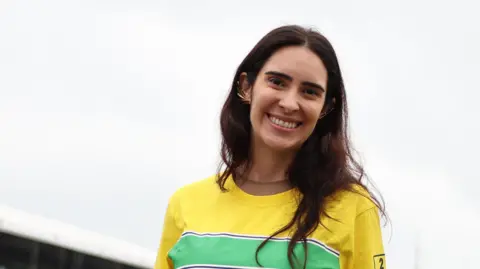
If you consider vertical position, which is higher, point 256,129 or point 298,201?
point 256,129

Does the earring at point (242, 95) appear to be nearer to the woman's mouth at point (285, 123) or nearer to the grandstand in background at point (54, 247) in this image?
the woman's mouth at point (285, 123)

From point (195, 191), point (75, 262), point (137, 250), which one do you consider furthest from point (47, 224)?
point (195, 191)

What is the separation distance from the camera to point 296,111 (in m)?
2.50

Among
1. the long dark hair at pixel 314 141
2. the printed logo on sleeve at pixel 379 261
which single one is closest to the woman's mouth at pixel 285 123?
the long dark hair at pixel 314 141

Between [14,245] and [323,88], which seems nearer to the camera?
[323,88]

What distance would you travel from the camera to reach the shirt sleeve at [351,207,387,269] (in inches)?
99.1

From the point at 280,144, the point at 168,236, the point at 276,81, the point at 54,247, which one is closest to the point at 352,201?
the point at 280,144

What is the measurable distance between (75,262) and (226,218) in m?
5.18

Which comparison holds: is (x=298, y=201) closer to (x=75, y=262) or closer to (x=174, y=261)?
(x=174, y=261)

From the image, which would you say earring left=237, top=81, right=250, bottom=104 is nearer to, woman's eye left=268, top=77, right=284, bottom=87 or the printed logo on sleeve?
woman's eye left=268, top=77, right=284, bottom=87

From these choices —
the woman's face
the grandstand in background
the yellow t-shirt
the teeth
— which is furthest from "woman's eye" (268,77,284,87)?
the grandstand in background

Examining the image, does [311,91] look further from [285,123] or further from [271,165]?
[271,165]

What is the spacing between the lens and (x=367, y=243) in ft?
8.28

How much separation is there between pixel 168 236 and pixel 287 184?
1.50 feet
